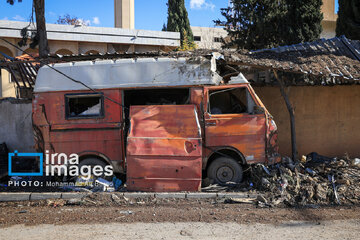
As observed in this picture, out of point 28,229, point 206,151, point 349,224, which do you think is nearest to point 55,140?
point 28,229

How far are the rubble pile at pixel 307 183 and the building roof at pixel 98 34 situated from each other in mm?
12682

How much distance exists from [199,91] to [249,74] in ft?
13.8

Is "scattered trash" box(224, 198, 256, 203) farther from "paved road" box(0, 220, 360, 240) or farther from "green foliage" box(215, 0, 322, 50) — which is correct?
"green foliage" box(215, 0, 322, 50)

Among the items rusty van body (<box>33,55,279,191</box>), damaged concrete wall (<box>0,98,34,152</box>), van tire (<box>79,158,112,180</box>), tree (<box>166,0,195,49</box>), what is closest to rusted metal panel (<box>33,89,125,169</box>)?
rusty van body (<box>33,55,279,191</box>)

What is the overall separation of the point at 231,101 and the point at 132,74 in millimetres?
2491

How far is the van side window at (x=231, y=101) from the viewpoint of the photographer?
21.6 feet

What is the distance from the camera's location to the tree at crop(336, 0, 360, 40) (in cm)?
1234

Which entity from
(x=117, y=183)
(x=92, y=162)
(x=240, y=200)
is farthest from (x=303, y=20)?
(x=92, y=162)

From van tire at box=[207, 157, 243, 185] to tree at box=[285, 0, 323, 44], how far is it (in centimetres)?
886

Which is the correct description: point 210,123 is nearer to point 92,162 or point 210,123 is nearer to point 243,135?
point 243,135

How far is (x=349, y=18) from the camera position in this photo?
12.8 metres

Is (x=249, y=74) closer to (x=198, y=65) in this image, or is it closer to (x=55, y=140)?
(x=198, y=65)

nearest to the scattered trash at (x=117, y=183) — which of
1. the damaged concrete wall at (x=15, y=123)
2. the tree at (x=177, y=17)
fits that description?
the damaged concrete wall at (x=15, y=123)

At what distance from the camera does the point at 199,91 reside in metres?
6.45
